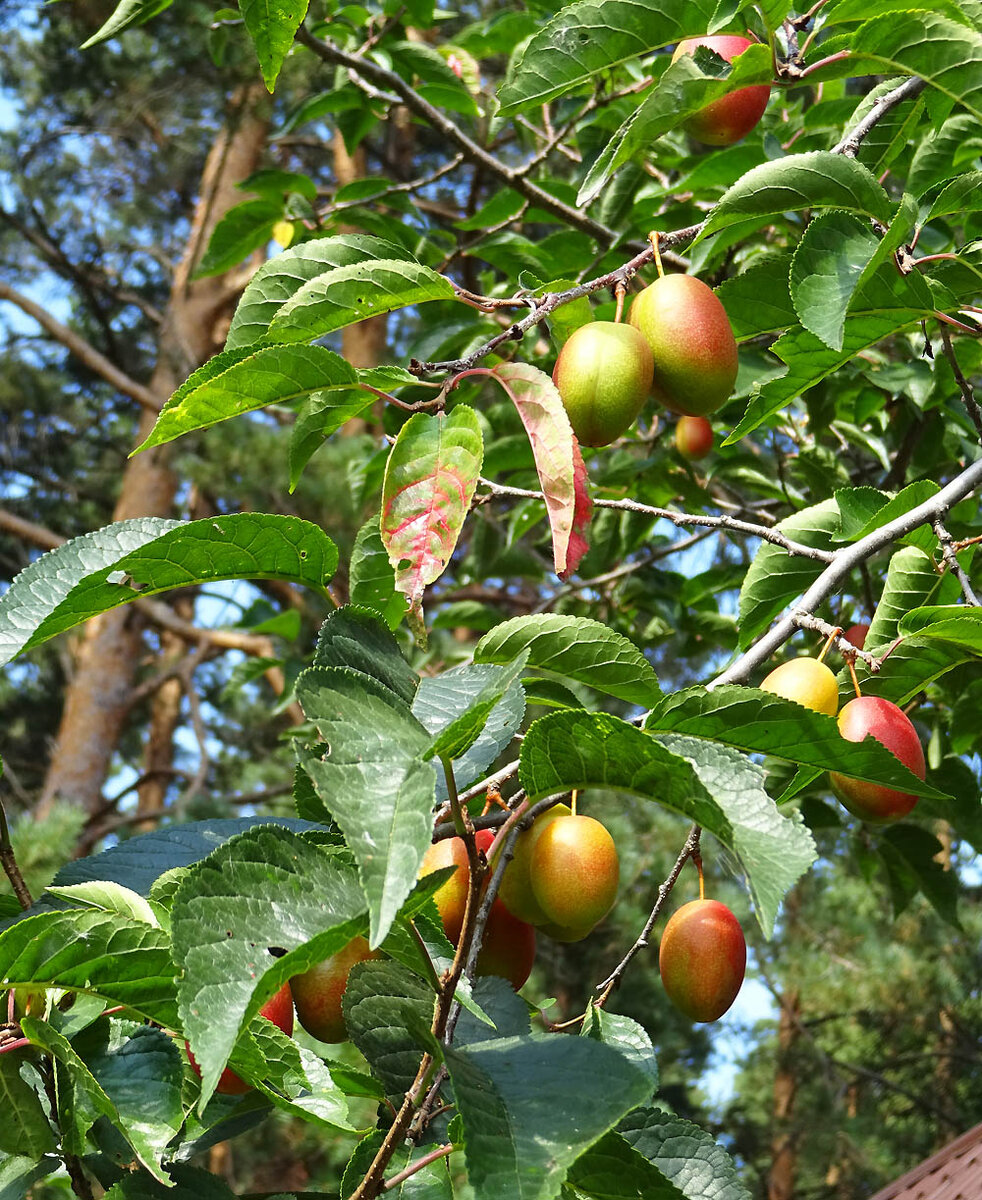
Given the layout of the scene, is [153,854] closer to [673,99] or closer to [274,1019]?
[274,1019]

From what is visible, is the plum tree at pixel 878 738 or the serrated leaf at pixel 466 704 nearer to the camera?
the serrated leaf at pixel 466 704

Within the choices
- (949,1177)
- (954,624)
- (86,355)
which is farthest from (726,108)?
(86,355)

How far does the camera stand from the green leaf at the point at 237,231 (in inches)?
90.4

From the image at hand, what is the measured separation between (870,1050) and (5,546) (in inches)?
276

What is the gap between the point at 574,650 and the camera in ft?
2.80

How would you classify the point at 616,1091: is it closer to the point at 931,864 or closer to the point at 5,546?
the point at 931,864

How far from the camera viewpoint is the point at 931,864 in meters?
1.89

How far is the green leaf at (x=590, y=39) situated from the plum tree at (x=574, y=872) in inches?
26.7

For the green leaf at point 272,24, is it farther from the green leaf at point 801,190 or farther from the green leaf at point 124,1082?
the green leaf at point 124,1082

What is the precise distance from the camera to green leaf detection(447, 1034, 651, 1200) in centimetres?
47

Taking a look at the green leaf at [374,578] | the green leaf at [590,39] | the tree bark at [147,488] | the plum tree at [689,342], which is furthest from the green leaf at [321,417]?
the tree bark at [147,488]

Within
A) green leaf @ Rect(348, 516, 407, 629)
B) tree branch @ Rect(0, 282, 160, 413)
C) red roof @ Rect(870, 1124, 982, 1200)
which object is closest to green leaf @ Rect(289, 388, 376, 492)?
green leaf @ Rect(348, 516, 407, 629)

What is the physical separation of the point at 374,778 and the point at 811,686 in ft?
1.85

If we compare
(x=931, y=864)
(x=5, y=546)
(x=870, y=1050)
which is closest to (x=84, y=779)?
(x=5, y=546)
